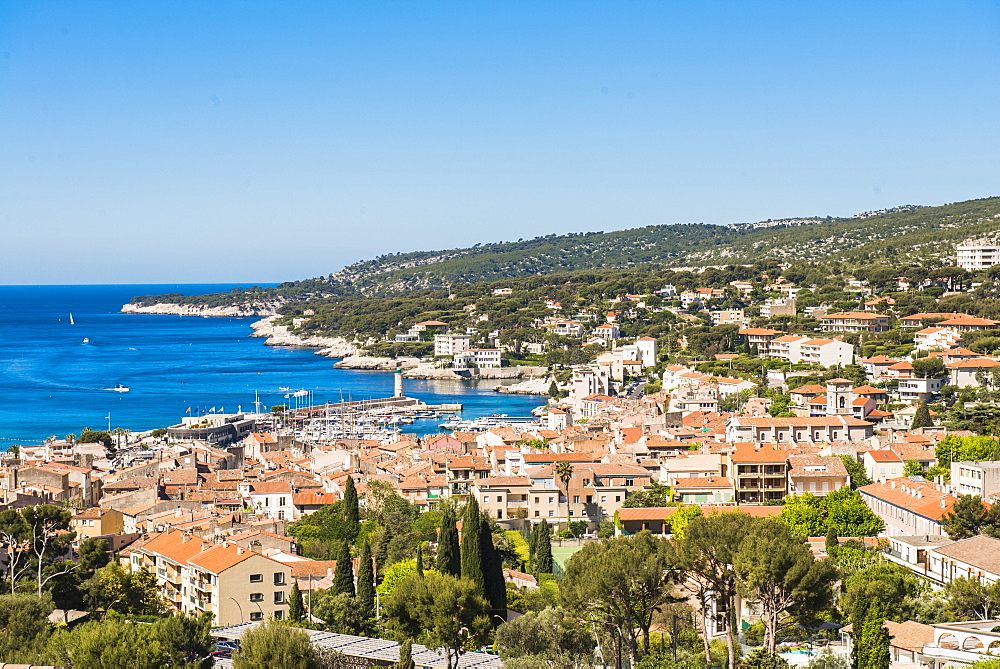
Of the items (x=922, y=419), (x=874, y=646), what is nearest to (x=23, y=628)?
(x=874, y=646)

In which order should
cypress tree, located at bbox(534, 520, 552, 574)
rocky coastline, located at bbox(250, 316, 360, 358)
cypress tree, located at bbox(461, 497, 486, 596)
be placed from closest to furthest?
cypress tree, located at bbox(461, 497, 486, 596) → cypress tree, located at bbox(534, 520, 552, 574) → rocky coastline, located at bbox(250, 316, 360, 358)

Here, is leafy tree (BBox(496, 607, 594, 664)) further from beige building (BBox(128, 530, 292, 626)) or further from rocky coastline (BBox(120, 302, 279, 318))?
rocky coastline (BBox(120, 302, 279, 318))

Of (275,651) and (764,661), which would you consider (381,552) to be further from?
(764,661)

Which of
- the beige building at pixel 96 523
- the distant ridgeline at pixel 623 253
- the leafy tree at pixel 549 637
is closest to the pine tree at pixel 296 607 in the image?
the leafy tree at pixel 549 637

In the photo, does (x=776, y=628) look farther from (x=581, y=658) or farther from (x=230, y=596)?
(x=230, y=596)

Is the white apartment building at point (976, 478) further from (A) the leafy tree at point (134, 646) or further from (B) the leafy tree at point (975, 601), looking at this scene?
(A) the leafy tree at point (134, 646)

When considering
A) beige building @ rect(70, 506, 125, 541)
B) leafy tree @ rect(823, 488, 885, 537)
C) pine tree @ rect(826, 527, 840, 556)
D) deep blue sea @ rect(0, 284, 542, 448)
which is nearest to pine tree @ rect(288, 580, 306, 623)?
beige building @ rect(70, 506, 125, 541)
